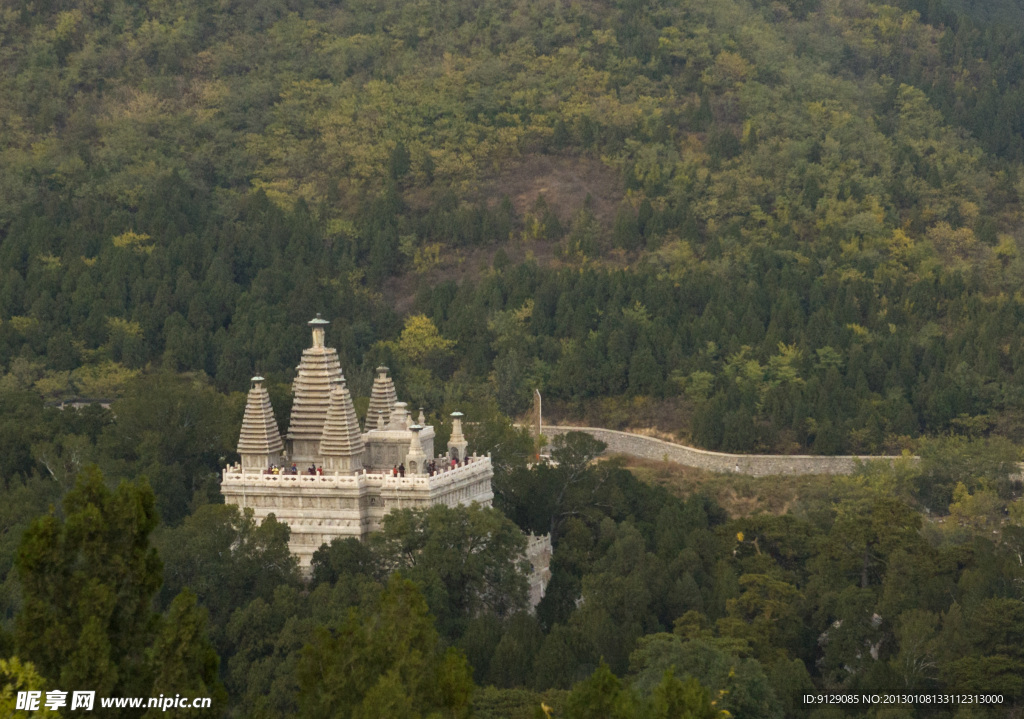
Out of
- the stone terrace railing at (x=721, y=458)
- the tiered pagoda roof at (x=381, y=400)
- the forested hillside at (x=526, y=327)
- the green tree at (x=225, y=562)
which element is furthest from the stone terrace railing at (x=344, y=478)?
the stone terrace railing at (x=721, y=458)

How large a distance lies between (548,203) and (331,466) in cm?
3379

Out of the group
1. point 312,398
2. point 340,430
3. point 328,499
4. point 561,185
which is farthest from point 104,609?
point 561,185

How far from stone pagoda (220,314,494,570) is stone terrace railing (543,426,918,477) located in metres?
13.7

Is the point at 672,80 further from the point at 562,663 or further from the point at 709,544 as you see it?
the point at 562,663

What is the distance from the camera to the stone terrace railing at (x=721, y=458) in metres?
72.9

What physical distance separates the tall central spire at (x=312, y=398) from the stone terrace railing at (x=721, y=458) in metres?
13.9

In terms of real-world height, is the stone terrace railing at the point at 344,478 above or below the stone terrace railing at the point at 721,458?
above

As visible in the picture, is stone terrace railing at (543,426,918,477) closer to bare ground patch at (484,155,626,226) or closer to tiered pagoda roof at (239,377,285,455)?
tiered pagoda roof at (239,377,285,455)

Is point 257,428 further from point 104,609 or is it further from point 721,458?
point 104,609

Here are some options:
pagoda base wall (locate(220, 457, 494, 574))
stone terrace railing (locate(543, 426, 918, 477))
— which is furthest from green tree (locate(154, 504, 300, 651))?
stone terrace railing (locate(543, 426, 918, 477))

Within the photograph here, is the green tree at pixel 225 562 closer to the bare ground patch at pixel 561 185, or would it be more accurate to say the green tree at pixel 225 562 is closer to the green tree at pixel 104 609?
the green tree at pixel 104 609

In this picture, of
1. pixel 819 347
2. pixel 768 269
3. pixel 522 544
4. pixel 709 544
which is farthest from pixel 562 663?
pixel 768 269

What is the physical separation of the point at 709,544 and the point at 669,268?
2455 centimetres

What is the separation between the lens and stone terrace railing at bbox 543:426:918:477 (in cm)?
7288
